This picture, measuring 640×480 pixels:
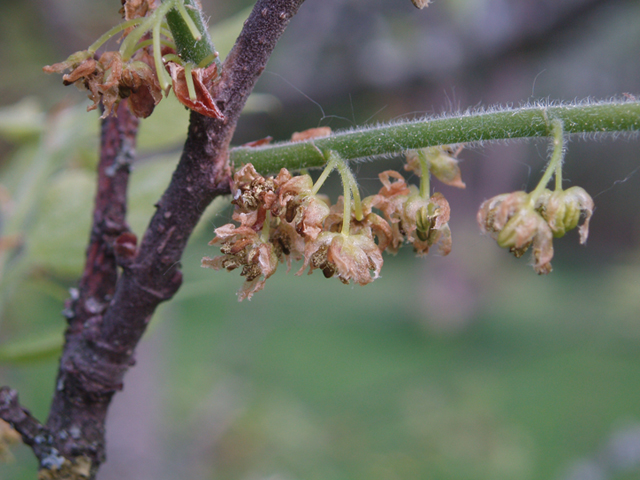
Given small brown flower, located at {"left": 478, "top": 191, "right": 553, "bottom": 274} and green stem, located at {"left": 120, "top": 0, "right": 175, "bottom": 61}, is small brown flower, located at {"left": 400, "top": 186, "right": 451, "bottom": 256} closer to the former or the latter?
small brown flower, located at {"left": 478, "top": 191, "right": 553, "bottom": 274}

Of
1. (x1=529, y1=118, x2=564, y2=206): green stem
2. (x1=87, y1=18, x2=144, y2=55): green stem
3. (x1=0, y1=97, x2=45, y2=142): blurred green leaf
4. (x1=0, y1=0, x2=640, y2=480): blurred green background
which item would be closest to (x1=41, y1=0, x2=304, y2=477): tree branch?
(x1=87, y1=18, x2=144, y2=55): green stem

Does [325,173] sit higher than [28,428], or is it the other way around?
[325,173]

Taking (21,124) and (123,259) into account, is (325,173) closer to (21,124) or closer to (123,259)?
(123,259)

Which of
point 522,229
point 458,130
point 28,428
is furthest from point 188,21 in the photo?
point 28,428

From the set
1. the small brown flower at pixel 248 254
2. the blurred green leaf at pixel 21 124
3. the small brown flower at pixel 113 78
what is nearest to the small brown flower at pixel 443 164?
the small brown flower at pixel 248 254

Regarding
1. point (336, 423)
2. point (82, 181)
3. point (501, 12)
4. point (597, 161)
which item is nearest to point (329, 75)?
point (501, 12)

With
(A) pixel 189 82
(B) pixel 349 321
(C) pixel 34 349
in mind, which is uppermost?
(B) pixel 349 321

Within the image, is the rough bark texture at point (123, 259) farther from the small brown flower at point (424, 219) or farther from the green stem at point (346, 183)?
the small brown flower at point (424, 219)
